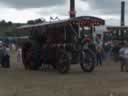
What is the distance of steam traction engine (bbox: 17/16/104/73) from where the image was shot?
19.6 meters

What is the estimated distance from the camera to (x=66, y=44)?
1992cm

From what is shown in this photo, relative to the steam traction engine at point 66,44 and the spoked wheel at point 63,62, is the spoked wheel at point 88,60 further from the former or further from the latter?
the spoked wheel at point 63,62

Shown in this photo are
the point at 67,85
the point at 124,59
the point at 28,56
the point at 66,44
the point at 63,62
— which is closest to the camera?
the point at 67,85

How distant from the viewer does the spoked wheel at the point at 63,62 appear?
19.3m

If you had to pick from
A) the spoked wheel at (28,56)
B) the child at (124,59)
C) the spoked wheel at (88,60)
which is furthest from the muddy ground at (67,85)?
the spoked wheel at (28,56)

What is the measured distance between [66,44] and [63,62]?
884 millimetres

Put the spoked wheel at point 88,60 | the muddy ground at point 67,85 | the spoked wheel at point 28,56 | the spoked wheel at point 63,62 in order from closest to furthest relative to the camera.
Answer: the muddy ground at point 67,85 → the spoked wheel at point 63,62 → the spoked wheel at point 88,60 → the spoked wheel at point 28,56

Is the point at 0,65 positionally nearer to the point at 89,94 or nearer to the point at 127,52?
the point at 127,52

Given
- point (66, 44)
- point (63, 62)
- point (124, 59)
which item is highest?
point (66, 44)

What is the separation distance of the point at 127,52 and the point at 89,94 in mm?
8683

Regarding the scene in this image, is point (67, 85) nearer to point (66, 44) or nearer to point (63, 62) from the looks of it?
point (63, 62)

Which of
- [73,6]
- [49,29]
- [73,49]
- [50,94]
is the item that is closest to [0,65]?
[73,6]

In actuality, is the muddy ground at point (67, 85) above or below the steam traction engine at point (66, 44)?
below

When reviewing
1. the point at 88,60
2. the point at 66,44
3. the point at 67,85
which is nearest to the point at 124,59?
the point at 88,60
